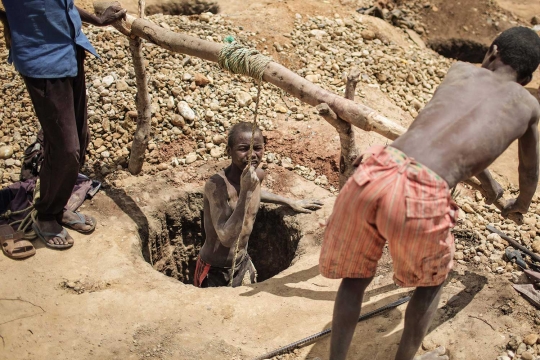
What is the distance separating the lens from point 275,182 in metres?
4.91

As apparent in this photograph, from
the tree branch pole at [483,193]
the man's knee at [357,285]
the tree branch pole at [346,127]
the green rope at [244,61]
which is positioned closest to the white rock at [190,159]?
the green rope at [244,61]

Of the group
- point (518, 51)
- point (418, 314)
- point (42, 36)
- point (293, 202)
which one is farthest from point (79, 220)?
point (518, 51)

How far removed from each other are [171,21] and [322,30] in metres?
1.73

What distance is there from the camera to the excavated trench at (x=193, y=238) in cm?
466

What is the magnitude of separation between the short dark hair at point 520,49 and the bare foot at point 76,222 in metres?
3.03

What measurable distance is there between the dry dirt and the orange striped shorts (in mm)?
830

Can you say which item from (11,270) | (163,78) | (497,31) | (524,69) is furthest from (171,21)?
(497,31)

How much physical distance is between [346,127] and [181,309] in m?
1.51

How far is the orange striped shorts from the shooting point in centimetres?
231

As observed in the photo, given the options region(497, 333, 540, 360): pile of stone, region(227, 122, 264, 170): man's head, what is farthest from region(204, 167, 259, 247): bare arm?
region(497, 333, 540, 360): pile of stone

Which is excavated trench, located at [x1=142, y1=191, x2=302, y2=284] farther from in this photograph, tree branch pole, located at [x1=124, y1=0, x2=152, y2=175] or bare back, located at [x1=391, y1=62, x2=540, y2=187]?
bare back, located at [x1=391, y1=62, x2=540, y2=187]

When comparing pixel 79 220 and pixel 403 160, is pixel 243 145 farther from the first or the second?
pixel 403 160

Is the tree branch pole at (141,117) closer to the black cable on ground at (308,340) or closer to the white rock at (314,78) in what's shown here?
the white rock at (314,78)

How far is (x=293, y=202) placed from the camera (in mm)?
4570
